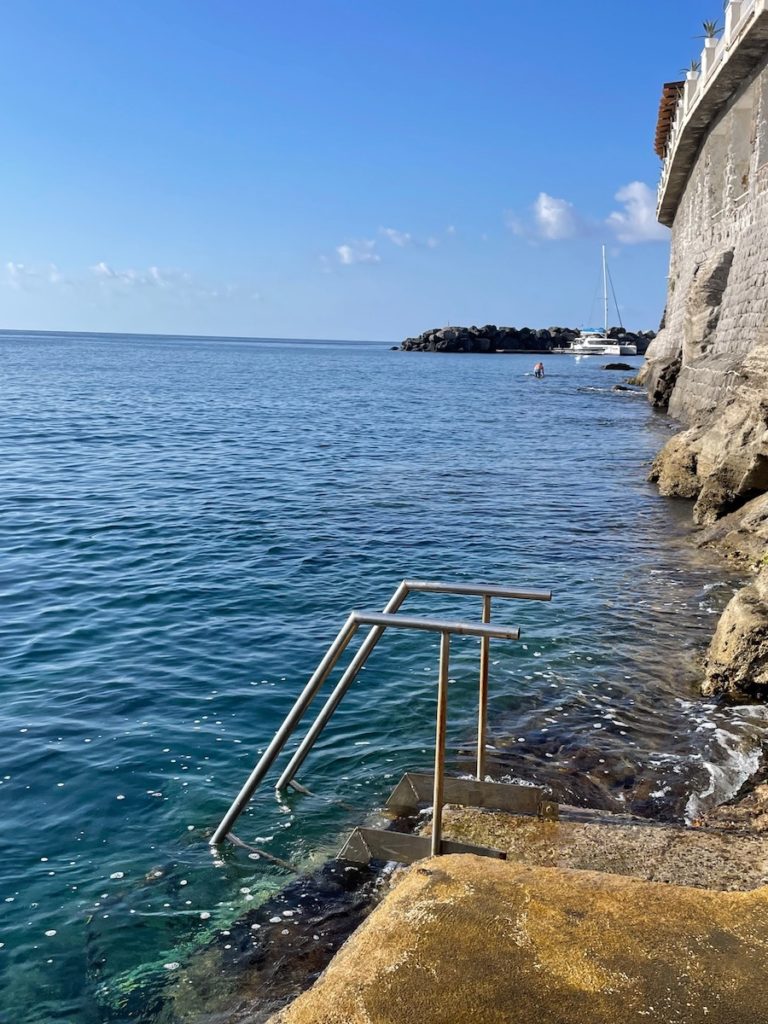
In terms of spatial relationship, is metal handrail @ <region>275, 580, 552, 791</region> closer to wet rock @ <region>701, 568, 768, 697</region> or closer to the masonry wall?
wet rock @ <region>701, 568, 768, 697</region>

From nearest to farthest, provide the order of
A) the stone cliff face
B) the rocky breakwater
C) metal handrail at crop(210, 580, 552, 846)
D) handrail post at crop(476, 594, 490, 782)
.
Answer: metal handrail at crop(210, 580, 552, 846) < handrail post at crop(476, 594, 490, 782) < the stone cliff face < the rocky breakwater

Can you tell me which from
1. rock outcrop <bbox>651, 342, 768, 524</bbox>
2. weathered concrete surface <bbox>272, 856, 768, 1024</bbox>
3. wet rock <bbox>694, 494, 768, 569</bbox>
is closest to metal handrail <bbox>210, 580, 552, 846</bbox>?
weathered concrete surface <bbox>272, 856, 768, 1024</bbox>

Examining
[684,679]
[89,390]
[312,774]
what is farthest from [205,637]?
[89,390]

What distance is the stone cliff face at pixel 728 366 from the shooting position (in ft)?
24.1

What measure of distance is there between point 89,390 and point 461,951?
155 feet

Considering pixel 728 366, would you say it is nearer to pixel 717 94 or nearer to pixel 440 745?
pixel 717 94

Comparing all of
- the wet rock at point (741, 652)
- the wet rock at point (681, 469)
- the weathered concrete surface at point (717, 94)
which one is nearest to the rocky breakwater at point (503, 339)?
the weathered concrete surface at point (717, 94)

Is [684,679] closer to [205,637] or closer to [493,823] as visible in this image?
[493,823]

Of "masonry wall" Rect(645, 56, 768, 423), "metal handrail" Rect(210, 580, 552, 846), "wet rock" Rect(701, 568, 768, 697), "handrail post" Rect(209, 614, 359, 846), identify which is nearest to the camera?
"metal handrail" Rect(210, 580, 552, 846)

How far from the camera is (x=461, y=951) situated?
2.98 metres

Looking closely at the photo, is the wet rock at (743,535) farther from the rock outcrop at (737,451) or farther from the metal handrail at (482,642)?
the metal handrail at (482,642)

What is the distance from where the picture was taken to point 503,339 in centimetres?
14162

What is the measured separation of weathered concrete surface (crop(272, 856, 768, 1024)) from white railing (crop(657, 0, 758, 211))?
61.8 ft

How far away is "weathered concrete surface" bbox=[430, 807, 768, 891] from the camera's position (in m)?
4.05
